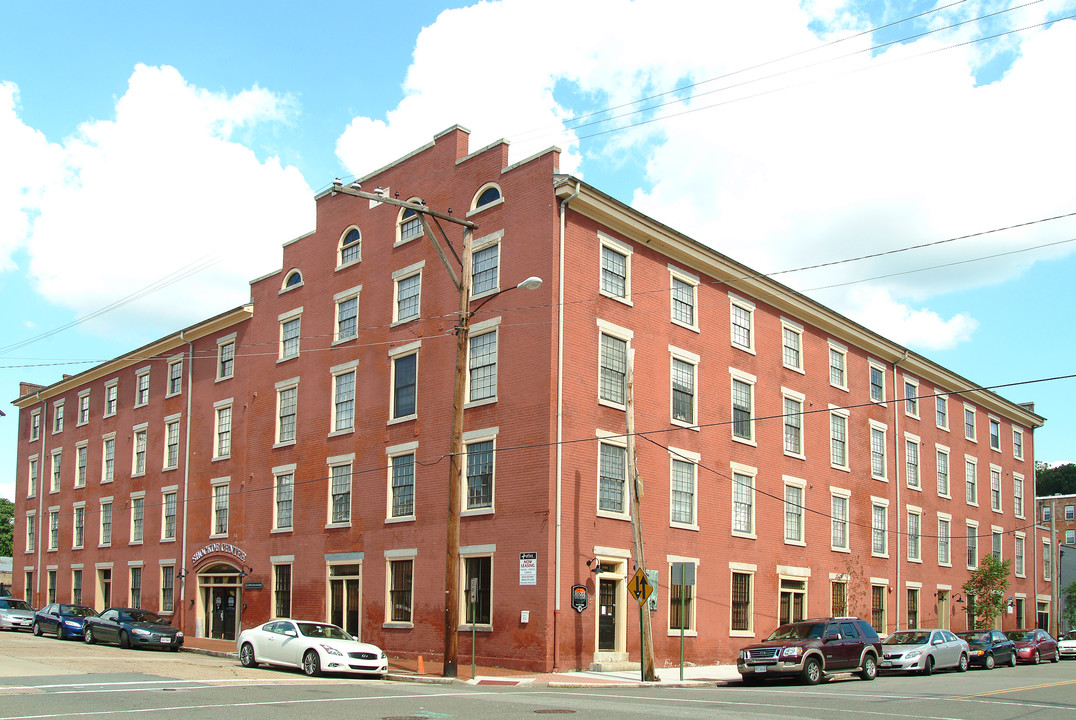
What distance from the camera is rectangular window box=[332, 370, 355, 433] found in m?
34.2

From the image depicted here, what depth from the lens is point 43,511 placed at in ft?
175

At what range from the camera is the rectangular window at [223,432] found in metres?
40.2

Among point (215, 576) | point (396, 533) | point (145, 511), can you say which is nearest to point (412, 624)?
point (396, 533)

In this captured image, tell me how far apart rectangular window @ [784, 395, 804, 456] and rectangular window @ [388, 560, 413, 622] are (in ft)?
47.5

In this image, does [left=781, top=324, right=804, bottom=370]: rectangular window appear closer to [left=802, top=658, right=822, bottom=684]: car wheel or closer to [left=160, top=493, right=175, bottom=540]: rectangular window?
[left=802, top=658, right=822, bottom=684]: car wheel

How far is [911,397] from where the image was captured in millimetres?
45156

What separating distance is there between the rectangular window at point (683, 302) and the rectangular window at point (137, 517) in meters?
26.5

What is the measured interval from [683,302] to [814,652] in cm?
1260

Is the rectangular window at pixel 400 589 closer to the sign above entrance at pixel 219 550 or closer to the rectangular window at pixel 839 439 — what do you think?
the sign above entrance at pixel 219 550

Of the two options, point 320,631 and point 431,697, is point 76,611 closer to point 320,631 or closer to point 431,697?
point 320,631

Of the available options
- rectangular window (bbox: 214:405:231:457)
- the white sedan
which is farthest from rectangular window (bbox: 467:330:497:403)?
rectangular window (bbox: 214:405:231:457)

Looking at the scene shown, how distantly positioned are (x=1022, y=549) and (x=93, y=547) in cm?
4762

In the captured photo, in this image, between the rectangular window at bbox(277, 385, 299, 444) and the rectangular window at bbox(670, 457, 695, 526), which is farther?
the rectangular window at bbox(277, 385, 299, 444)

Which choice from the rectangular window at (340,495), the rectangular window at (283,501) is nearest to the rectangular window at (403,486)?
the rectangular window at (340,495)
